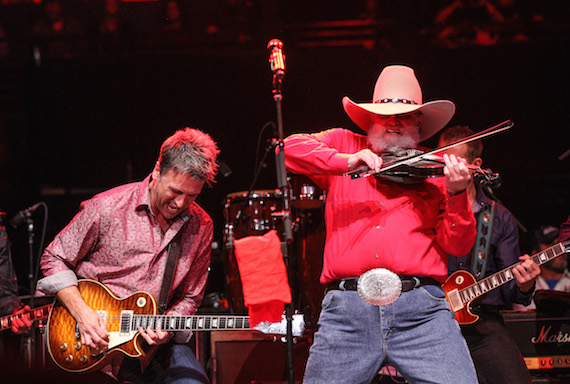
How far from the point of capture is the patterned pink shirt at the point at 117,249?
3.59m

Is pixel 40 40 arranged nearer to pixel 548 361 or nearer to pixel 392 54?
pixel 392 54

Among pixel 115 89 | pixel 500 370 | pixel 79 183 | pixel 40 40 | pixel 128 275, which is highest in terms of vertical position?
pixel 40 40

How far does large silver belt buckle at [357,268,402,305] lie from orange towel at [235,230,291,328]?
0.38 metres

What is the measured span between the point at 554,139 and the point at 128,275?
5117 mm

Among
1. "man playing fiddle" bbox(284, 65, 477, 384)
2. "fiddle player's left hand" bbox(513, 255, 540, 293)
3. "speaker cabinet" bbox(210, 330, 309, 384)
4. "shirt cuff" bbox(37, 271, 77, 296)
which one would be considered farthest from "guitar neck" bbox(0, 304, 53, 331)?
"fiddle player's left hand" bbox(513, 255, 540, 293)

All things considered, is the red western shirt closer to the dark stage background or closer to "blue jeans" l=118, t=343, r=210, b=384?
"blue jeans" l=118, t=343, r=210, b=384

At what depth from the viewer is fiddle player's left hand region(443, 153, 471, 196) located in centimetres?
283

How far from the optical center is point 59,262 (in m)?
3.57

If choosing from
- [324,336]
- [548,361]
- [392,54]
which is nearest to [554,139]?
[392,54]

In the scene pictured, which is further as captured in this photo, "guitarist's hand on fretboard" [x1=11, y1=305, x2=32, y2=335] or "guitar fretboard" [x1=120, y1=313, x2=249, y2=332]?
"guitarist's hand on fretboard" [x1=11, y1=305, x2=32, y2=335]

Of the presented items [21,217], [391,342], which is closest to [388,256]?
[391,342]

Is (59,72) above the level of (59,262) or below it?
above

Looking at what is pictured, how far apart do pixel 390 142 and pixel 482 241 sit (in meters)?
1.75

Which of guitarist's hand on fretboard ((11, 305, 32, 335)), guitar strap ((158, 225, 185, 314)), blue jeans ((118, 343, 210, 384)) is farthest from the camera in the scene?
guitarist's hand on fretboard ((11, 305, 32, 335))
